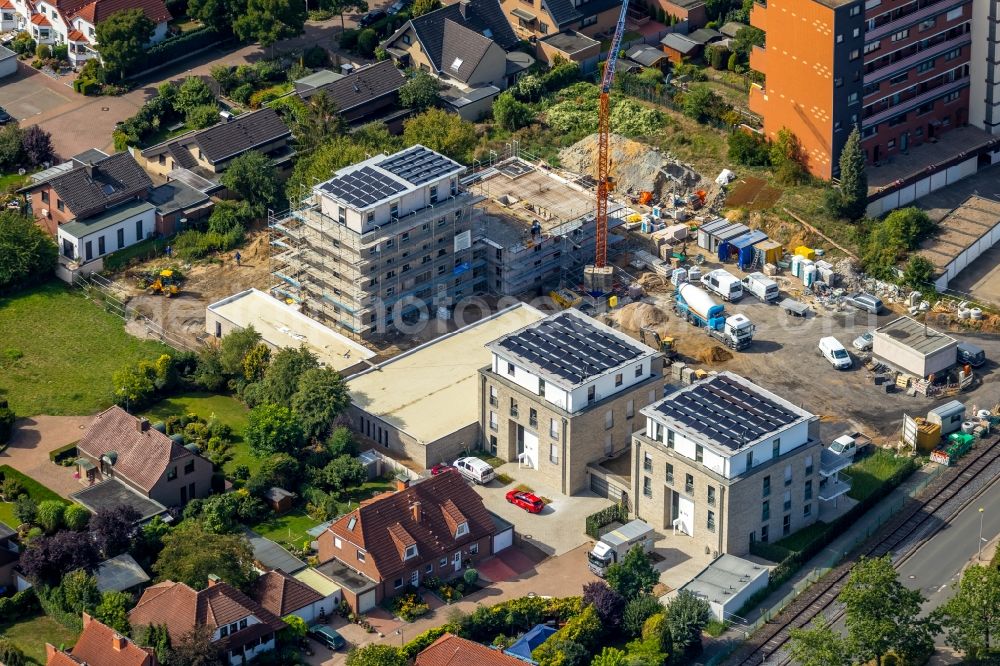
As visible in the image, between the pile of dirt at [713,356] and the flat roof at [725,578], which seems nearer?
the flat roof at [725,578]

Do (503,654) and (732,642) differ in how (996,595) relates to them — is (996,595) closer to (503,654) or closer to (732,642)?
(732,642)

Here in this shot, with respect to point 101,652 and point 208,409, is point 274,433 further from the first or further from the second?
point 101,652

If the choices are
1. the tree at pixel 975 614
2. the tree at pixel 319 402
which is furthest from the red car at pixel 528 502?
the tree at pixel 975 614

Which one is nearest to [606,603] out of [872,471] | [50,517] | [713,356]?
[872,471]

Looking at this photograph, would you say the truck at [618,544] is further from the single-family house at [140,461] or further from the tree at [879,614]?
the single-family house at [140,461]

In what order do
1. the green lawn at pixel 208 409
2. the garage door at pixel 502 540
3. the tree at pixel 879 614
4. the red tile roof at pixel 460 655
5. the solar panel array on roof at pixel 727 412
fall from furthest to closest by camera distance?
the green lawn at pixel 208 409
the garage door at pixel 502 540
the solar panel array on roof at pixel 727 412
the tree at pixel 879 614
the red tile roof at pixel 460 655

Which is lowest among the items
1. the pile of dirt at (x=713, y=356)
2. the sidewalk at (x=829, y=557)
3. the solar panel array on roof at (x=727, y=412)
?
the sidewalk at (x=829, y=557)

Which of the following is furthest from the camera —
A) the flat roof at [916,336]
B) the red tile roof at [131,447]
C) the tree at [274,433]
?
the flat roof at [916,336]

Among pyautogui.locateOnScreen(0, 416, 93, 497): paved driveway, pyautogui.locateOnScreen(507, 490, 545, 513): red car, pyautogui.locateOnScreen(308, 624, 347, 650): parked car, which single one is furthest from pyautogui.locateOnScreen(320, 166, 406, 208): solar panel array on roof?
pyautogui.locateOnScreen(308, 624, 347, 650): parked car
